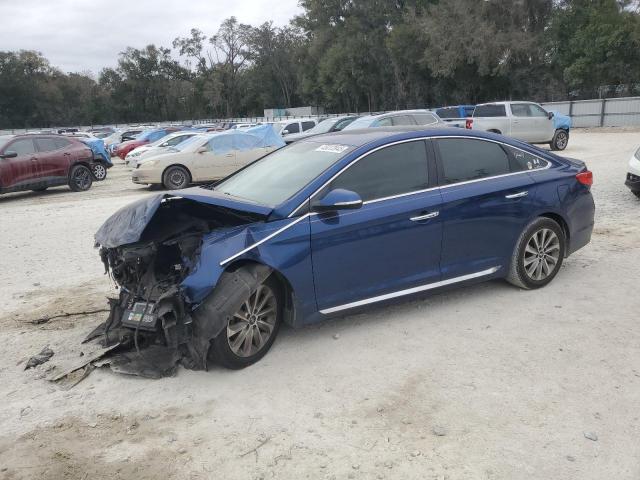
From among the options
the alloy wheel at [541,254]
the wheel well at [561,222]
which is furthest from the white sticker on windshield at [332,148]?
the wheel well at [561,222]

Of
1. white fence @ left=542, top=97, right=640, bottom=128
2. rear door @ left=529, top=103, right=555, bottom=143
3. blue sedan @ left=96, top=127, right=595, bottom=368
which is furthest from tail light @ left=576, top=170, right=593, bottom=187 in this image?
white fence @ left=542, top=97, right=640, bottom=128

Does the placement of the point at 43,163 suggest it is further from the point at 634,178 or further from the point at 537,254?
the point at 634,178

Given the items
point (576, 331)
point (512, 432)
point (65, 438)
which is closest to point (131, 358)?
point (65, 438)

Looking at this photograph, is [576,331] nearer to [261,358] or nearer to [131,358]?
[261,358]

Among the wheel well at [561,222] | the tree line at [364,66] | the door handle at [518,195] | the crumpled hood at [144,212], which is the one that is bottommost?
the wheel well at [561,222]

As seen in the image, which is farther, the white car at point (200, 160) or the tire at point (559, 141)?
the tire at point (559, 141)

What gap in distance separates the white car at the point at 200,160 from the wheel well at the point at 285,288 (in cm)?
1092

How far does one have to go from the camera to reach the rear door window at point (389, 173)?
453cm

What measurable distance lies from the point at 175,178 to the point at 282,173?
11.1 metres

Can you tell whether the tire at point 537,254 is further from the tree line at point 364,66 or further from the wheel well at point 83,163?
the tree line at point 364,66

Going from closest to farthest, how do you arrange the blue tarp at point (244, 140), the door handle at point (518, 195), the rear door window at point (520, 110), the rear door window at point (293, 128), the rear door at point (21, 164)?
the door handle at point (518, 195) → the rear door at point (21, 164) → the blue tarp at point (244, 140) → the rear door window at point (520, 110) → the rear door window at point (293, 128)

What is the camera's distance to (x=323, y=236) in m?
4.25

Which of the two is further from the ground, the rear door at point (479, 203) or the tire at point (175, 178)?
the rear door at point (479, 203)

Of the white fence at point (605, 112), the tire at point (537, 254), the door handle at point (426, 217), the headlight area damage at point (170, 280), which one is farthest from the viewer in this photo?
the white fence at point (605, 112)
